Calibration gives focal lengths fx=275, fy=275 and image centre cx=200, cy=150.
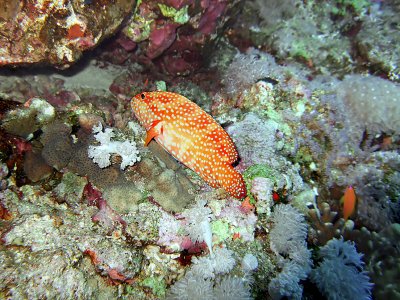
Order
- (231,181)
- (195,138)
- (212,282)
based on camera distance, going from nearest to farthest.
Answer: (212,282) < (231,181) < (195,138)

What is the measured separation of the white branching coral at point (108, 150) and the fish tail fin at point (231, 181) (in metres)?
1.29

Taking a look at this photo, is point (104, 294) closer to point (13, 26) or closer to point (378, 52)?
point (13, 26)

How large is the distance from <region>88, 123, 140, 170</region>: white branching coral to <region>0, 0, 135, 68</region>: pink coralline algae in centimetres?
186

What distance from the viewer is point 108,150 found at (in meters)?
4.09

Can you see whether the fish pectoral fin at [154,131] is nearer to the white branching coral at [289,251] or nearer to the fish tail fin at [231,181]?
the fish tail fin at [231,181]

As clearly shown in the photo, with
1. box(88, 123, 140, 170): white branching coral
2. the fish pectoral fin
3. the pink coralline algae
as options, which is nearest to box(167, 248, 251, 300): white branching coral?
box(88, 123, 140, 170): white branching coral

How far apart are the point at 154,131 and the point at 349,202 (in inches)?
150

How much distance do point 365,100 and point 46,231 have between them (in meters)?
6.46

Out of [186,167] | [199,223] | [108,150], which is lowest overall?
[199,223]

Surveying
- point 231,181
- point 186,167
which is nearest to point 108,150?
point 186,167

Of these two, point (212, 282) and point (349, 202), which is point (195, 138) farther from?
point (349, 202)

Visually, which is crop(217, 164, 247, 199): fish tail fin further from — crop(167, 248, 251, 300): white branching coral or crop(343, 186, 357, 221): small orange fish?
crop(343, 186, 357, 221): small orange fish

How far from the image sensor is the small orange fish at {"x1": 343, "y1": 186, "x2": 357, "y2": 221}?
5113 millimetres

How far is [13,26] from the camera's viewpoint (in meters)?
4.46
